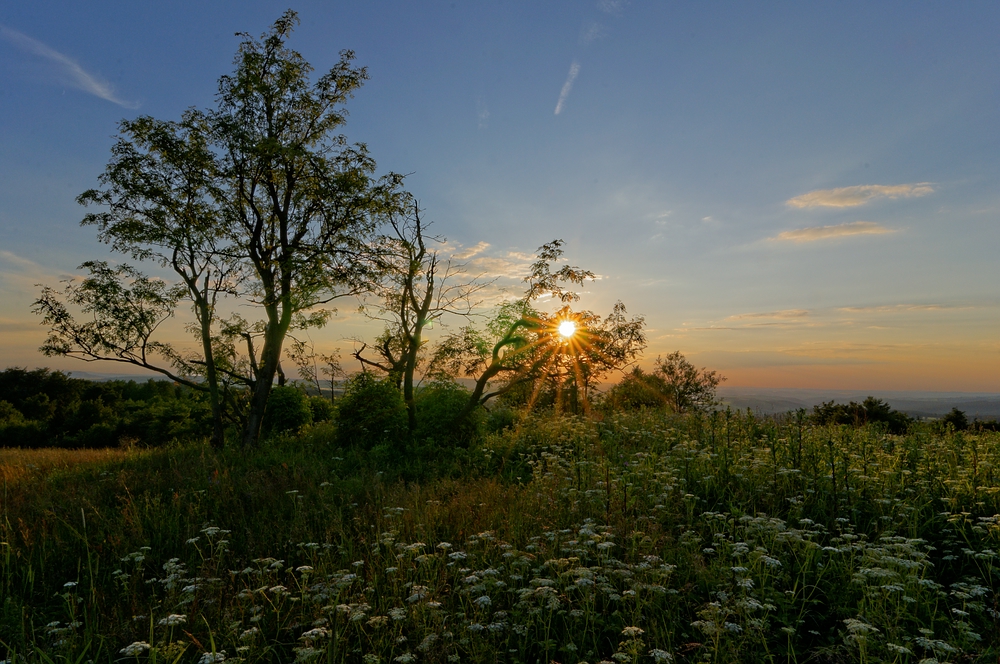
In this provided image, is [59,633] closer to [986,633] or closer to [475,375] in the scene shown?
[986,633]

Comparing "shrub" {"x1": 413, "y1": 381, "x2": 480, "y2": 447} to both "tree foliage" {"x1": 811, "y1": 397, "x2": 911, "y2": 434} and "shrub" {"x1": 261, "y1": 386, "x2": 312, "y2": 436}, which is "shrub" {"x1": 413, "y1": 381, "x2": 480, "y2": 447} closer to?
"shrub" {"x1": 261, "y1": 386, "x2": 312, "y2": 436}

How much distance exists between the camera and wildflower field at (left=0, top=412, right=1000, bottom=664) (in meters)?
4.19

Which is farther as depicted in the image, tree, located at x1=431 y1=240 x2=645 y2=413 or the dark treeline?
the dark treeline

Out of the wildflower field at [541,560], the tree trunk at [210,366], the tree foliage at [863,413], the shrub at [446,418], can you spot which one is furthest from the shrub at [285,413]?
the tree foliage at [863,413]

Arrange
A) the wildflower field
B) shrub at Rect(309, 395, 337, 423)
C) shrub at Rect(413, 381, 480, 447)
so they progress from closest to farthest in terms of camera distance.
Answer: the wildflower field
shrub at Rect(413, 381, 480, 447)
shrub at Rect(309, 395, 337, 423)

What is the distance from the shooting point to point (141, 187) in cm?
1492

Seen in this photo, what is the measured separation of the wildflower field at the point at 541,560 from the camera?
4.19 m

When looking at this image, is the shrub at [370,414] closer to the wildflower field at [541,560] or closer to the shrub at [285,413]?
the wildflower field at [541,560]

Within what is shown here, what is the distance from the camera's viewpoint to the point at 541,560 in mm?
5582

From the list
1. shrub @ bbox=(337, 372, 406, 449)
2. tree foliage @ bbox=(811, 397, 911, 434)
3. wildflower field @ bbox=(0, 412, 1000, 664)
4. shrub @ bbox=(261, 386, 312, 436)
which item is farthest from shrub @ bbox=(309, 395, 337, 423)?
tree foliage @ bbox=(811, 397, 911, 434)

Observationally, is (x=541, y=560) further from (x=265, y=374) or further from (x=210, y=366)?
(x=210, y=366)

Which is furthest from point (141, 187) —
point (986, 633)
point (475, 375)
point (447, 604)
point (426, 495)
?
point (986, 633)

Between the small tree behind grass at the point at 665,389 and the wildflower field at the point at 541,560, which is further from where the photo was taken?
the small tree behind grass at the point at 665,389

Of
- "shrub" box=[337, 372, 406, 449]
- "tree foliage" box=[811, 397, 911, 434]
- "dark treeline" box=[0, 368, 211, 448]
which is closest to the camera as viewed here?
"shrub" box=[337, 372, 406, 449]
